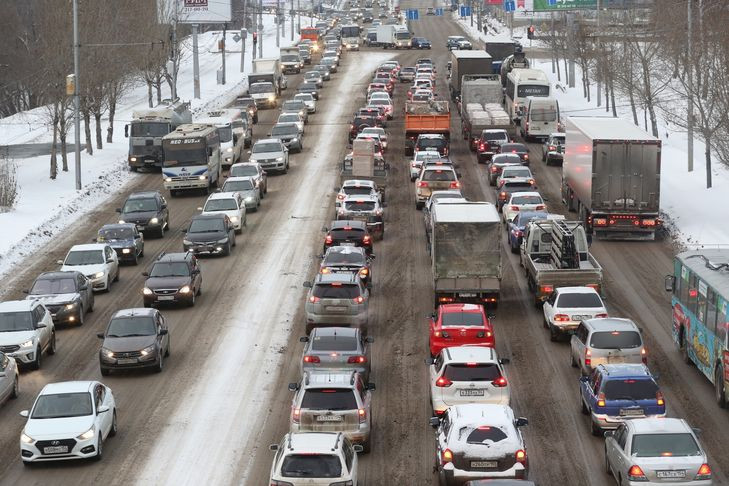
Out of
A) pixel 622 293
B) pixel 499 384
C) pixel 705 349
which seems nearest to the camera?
pixel 499 384

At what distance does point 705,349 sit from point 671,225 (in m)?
20.8

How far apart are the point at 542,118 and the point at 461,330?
142 ft

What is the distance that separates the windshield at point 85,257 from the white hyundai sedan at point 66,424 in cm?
1486

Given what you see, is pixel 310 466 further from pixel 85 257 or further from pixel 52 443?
pixel 85 257

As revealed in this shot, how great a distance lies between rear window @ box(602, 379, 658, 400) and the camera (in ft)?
83.3

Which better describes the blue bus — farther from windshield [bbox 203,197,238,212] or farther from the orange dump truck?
the orange dump truck

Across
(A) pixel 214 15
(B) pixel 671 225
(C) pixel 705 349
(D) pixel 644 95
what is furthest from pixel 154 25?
(C) pixel 705 349

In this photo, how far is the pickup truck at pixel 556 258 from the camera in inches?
1434

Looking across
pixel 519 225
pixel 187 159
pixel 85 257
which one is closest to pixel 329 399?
pixel 85 257

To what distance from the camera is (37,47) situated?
71.5 metres

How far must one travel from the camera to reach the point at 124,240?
44906mm

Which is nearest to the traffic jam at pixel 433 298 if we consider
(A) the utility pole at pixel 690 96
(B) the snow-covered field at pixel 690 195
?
(B) the snow-covered field at pixel 690 195

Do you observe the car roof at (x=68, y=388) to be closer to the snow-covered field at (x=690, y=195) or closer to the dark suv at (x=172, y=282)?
the dark suv at (x=172, y=282)

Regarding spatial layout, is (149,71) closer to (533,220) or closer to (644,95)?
(644,95)
